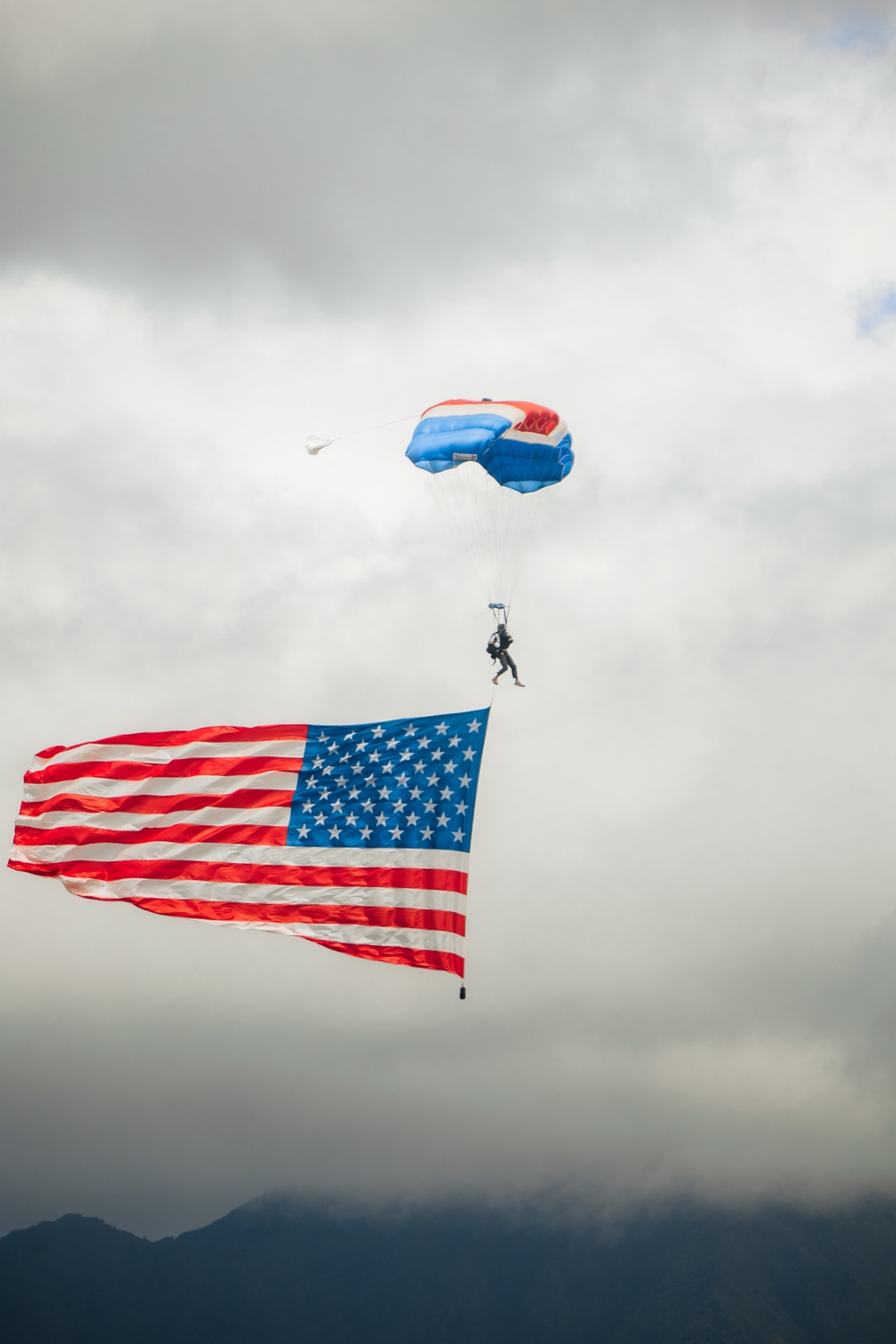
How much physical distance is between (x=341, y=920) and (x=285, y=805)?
3.70 meters

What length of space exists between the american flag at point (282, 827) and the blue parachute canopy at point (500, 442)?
8.14m

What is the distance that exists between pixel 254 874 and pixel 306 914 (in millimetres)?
1957

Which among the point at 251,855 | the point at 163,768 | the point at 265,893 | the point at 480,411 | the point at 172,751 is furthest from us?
the point at 480,411

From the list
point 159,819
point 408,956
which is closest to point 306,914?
point 408,956

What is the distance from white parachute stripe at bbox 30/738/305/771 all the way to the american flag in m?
0.04

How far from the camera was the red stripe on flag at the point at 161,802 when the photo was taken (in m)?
30.0

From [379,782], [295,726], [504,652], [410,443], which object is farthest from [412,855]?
[410,443]

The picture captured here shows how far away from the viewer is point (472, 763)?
28.1 meters

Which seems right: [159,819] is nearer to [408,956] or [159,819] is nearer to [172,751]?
[172,751]

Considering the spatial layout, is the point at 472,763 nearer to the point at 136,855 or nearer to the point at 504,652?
the point at 504,652

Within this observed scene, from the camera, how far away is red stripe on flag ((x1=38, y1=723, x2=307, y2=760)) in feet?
100

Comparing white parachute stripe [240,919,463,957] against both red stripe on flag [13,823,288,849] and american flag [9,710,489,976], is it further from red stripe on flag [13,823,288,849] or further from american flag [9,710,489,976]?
red stripe on flag [13,823,288,849]

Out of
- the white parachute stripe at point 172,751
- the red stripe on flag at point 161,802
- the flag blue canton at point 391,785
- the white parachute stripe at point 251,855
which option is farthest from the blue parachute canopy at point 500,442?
the white parachute stripe at point 251,855

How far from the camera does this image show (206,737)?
31.1m
